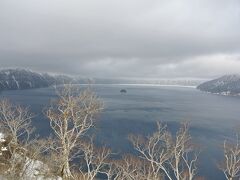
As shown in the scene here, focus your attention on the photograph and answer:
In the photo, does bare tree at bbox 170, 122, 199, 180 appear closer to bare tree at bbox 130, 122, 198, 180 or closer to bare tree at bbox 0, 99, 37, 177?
bare tree at bbox 130, 122, 198, 180

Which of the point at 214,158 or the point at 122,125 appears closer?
the point at 214,158

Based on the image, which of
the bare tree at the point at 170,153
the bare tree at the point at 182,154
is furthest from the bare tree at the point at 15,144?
the bare tree at the point at 182,154

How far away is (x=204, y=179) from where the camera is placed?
7531 cm

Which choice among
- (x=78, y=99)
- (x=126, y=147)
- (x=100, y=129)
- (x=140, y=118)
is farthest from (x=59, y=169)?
(x=140, y=118)

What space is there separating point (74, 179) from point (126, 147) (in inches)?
2573

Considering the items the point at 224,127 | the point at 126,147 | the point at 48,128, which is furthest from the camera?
the point at 224,127

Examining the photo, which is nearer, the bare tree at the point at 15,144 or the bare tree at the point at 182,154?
the bare tree at the point at 15,144

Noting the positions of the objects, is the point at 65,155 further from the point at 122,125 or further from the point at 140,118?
the point at 140,118

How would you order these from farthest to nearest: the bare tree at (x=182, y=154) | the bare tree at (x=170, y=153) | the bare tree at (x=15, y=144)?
the bare tree at (x=170, y=153), the bare tree at (x=182, y=154), the bare tree at (x=15, y=144)

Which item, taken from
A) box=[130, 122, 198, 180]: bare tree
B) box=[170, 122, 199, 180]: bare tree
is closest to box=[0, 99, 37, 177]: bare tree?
box=[130, 122, 198, 180]: bare tree

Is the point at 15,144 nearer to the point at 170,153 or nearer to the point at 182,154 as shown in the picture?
the point at 182,154

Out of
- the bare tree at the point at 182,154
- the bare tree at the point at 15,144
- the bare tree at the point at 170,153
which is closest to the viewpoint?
the bare tree at the point at 15,144

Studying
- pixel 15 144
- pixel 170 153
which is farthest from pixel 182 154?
pixel 15 144

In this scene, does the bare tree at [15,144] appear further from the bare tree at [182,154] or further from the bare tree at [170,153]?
the bare tree at [182,154]
